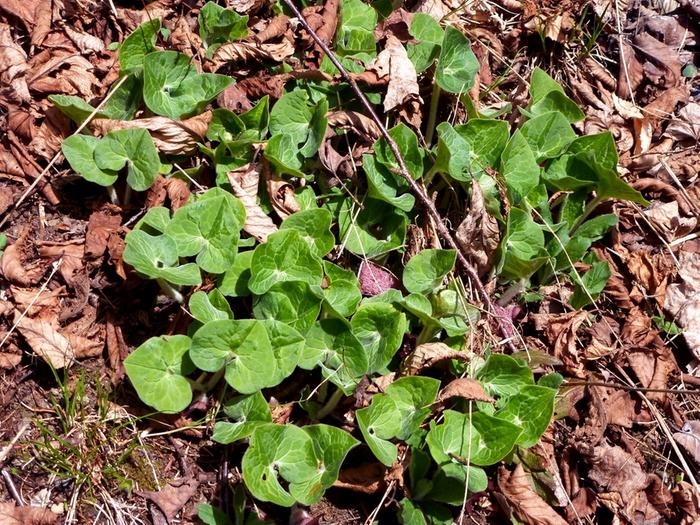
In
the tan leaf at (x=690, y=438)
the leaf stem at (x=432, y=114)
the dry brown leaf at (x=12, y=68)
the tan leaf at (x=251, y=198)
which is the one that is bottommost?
the tan leaf at (x=690, y=438)

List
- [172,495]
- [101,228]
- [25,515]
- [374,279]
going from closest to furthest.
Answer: [25,515] → [172,495] → [101,228] → [374,279]

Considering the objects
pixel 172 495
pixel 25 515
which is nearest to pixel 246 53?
pixel 172 495

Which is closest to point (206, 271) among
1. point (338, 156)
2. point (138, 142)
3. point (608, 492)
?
point (138, 142)

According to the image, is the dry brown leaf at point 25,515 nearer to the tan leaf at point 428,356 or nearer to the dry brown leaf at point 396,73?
the tan leaf at point 428,356

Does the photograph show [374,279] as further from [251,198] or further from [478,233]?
[251,198]

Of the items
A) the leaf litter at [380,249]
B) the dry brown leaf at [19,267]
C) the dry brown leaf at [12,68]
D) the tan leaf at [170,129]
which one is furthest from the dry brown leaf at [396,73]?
the dry brown leaf at [19,267]
